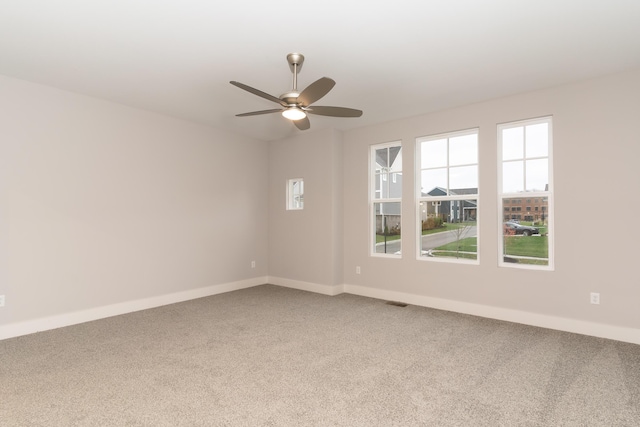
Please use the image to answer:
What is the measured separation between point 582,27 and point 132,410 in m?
4.18

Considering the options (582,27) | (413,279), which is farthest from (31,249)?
(582,27)

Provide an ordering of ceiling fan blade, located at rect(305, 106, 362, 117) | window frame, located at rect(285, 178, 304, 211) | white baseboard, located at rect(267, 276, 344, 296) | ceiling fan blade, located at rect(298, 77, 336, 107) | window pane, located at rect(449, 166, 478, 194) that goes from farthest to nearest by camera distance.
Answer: window frame, located at rect(285, 178, 304, 211)
white baseboard, located at rect(267, 276, 344, 296)
window pane, located at rect(449, 166, 478, 194)
ceiling fan blade, located at rect(305, 106, 362, 117)
ceiling fan blade, located at rect(298, 77, 336, 107)

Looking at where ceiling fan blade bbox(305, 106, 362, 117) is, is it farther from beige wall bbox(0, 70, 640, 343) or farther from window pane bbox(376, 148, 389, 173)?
window pane bbox(376, 148, 389, 173)

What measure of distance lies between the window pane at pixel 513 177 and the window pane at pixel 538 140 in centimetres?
17

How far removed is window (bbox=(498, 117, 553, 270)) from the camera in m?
3.99

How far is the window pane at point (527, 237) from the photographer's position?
4.03 meters

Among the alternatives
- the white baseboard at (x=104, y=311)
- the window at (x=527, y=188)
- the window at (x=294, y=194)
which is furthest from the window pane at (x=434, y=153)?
the white baseboard at (x=104, y=311)

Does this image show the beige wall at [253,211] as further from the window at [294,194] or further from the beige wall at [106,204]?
the window at [294,194]

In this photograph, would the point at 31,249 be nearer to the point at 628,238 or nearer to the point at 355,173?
the point at 355,173

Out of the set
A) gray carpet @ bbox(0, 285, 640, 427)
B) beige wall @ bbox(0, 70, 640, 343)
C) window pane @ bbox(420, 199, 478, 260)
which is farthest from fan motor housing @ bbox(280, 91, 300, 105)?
window pane @ bbox(420, 199, 478, 260)

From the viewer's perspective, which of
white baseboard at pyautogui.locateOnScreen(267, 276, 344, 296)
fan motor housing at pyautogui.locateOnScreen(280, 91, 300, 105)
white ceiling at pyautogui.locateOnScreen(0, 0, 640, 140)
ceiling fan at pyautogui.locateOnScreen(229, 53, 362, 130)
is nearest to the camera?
white ceiling at pyautogui.locateOnScreen(0, 0, 640, 140)

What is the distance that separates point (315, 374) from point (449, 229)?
2.89 m

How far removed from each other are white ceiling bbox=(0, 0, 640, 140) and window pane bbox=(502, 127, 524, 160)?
470mm

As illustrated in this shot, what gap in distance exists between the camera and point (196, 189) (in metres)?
5.34
